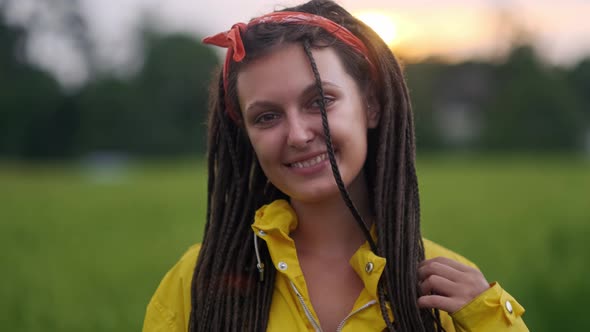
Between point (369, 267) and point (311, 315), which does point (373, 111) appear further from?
point (311, 315)

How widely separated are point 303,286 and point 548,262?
13.0 ft

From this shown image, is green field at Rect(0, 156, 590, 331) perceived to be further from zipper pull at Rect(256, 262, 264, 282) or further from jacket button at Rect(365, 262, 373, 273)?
jacket button at Rect(365, 262, 373, 273)

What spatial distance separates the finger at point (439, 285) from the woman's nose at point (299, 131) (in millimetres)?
554

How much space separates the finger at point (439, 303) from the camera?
1866mm

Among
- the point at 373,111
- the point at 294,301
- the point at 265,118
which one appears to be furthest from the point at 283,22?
the point at 294,301

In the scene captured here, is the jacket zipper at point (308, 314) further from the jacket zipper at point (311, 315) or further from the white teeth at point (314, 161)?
the white teeth at point (314, 161)

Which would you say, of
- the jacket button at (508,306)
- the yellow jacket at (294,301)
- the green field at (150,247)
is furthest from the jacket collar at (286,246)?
the green field at (150,247)

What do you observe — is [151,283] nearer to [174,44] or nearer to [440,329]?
[440,329]

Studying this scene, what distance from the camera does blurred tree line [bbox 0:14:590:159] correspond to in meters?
37.6

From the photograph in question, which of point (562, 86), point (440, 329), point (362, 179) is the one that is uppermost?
point (362, 179)

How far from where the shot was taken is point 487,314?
6.12ft

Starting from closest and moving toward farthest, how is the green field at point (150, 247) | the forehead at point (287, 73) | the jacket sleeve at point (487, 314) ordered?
the jacket sleeve at point (487, 314) → the forehead at point (287, 73) → the green field at point (150, 247)

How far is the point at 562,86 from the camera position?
45.1 m

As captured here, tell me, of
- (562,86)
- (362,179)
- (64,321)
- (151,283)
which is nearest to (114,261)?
(151,283)
